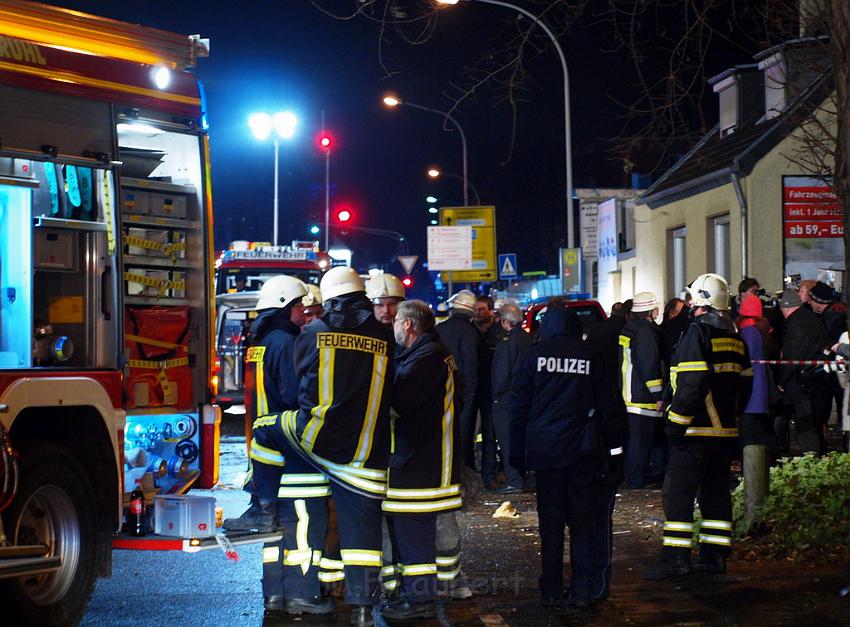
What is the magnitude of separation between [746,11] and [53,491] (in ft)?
19.6

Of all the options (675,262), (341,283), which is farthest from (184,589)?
(675,262)

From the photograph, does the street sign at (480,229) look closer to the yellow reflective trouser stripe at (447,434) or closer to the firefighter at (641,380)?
the firefighter at (641,380)

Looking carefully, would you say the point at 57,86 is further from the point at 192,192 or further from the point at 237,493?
the point at 237,493

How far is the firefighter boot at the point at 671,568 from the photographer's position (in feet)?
26.3

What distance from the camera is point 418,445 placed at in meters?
6.94

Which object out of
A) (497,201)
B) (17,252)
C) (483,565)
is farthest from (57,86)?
(497,201)

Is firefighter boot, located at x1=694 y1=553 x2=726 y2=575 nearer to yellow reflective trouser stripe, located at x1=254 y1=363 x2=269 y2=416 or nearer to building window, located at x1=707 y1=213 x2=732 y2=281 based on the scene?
yellow reflective trouser stripe, located at x1=254 y1=363 x2=269 y2=416

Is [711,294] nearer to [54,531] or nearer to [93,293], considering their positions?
[93,293]

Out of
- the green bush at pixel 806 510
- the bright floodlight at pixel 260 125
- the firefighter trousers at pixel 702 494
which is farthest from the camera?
the bright floodlight at pixel 260 125

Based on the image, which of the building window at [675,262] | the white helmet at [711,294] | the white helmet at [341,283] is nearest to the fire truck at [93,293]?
the white helmet at [341,283]

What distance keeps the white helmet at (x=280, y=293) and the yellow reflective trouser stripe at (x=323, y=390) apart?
3.25 ft

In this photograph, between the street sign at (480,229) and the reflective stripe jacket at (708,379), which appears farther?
the street sign at (480,229)

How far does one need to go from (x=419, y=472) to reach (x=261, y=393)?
45.0 inches

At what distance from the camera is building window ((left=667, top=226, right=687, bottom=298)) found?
90.3 ft
